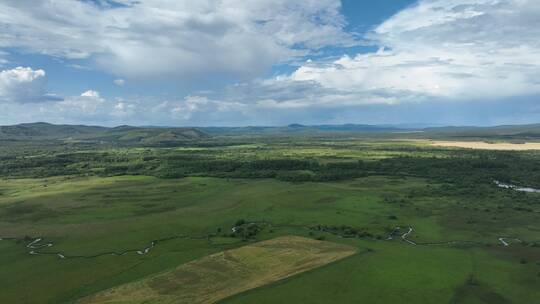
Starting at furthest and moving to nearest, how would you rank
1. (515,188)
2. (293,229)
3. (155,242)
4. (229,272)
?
(515,188), (293,229), (155,242), (229,272)

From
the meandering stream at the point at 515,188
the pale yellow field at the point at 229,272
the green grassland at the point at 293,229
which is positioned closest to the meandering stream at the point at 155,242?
the green grassland at the point at 293,229

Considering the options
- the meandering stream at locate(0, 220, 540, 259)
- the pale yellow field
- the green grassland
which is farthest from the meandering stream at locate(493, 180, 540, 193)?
the pale yellow field

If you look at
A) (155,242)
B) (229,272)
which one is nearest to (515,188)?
(229,272)

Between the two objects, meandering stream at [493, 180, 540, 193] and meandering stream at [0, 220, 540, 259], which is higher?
meandering stream at [493, 180, 540, 193]

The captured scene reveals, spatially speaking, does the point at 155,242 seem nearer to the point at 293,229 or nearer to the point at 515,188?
the point at 293,229

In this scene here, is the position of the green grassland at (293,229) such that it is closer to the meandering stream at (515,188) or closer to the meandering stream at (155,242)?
the meandering stream at (155,242)

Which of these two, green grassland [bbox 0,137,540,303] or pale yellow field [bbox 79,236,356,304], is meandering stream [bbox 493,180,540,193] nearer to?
green grassland [bbox 0,137,540,303]
